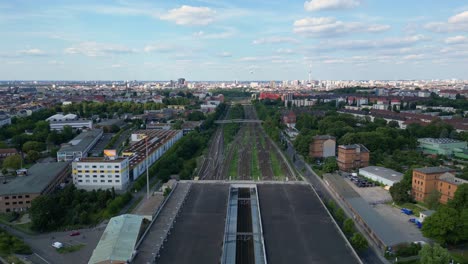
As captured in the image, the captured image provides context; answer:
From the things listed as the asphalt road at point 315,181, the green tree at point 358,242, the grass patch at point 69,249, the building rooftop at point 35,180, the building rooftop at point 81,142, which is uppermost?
the building rooftop at point 81,142

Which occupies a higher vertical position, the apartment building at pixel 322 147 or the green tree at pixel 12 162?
the apartment building at pixel 322 147

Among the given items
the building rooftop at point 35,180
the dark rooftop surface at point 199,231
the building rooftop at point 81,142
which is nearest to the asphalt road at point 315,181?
the dark rooftop surface at point 199,231

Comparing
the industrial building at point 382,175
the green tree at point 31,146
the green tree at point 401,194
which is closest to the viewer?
the green tree at point 401,194

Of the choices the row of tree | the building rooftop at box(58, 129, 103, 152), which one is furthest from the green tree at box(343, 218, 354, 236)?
the building rooftop at box(58, 129, 103, 152)

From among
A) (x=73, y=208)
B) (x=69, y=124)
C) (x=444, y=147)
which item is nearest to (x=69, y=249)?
(x=73, y=208)

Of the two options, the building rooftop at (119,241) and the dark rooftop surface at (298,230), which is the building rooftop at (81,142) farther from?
the dark rooftop surface at (298,230)

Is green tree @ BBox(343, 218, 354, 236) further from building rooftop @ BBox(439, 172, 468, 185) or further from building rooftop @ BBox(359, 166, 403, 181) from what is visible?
building rooftop @ BBox(359, 166, 403, 181)
